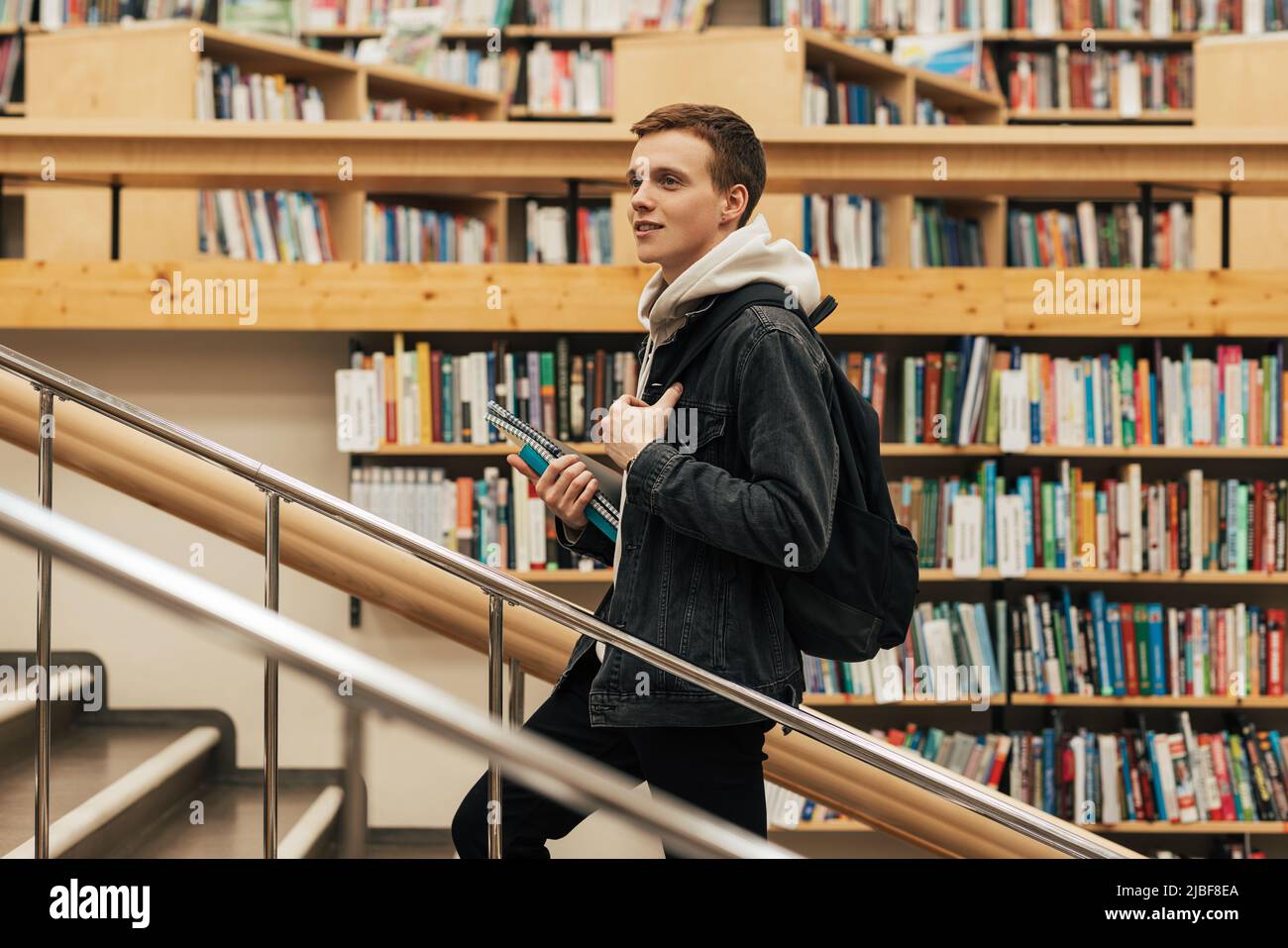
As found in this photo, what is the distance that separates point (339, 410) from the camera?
303cm

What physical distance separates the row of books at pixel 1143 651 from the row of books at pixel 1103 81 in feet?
8.87

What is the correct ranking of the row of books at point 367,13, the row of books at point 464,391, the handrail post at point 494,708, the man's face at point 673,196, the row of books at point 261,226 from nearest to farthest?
the man's face at point 673,196 < the handrail post at point 494,708 < the row of books at point 464,391 < the row of books at point 261,226 < the row of books at point 367,13

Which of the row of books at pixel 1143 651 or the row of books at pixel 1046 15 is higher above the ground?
the row of books at pixel 1046 15

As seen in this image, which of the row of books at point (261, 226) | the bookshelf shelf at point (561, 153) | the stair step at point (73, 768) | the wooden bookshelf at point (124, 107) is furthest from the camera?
the row of books at point (261, 226)

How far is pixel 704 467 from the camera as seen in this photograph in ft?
3.98

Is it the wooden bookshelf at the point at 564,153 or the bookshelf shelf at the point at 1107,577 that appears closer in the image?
the wooden bookshelf at the point at 564,153

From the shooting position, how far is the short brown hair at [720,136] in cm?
131

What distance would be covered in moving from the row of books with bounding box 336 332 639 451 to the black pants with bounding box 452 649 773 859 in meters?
1.71

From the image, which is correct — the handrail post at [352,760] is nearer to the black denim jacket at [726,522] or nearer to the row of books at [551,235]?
the black denim jacket at [726,522]

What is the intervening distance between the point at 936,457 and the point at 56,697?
7.83ft

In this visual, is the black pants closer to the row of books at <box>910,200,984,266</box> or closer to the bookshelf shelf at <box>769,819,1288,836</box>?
the bookshelf shelf at <box>769,819,1288,836</box>

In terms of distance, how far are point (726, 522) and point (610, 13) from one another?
4.33 meters

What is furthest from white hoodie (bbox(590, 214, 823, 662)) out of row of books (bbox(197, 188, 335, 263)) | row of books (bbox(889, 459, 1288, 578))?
row of books (bbox(197, 188, 335, 263))

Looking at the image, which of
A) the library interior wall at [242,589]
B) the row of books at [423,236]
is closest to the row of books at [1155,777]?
the library interior wall at [242,589]
